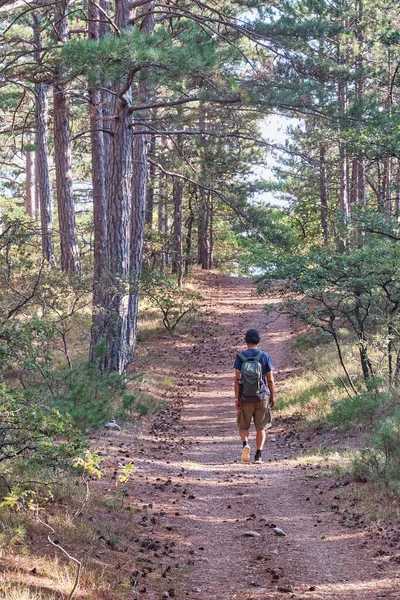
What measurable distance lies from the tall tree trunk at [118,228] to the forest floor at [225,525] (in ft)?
5.85

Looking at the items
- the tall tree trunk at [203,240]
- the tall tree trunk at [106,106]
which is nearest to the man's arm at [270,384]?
the tall tree trunk at [106,106]

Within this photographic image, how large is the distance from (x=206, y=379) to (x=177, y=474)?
7855 millimetres

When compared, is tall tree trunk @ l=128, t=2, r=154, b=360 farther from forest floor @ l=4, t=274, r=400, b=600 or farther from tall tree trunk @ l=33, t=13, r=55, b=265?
forest floor @ l=4, t=274, r=400, b=600

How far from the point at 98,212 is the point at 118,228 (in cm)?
401

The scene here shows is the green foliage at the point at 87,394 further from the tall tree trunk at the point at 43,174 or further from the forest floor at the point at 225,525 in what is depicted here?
the tall tree trunk at the point at 43,174

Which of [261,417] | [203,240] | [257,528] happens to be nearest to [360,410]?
[261,417]

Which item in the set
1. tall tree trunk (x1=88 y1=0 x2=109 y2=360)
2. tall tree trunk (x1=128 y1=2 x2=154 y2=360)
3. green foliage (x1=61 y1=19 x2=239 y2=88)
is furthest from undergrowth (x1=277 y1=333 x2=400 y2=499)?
green foliage (x1=61 y1=19 x2=239 y2=88)

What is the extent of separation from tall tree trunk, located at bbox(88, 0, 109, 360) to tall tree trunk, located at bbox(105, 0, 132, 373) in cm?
15

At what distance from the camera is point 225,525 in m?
6.48

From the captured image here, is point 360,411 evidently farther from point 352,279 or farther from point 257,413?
point 257,413

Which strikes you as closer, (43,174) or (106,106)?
(106,106)

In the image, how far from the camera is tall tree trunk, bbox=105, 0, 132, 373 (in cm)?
1120

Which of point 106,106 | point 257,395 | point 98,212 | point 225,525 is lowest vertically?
point 225,525

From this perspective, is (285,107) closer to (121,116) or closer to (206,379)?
(121,116)
